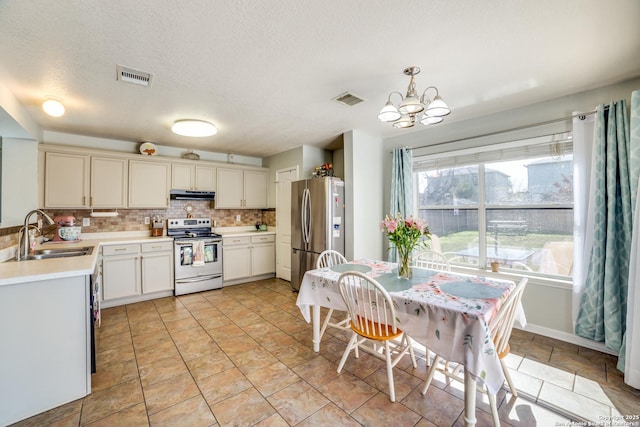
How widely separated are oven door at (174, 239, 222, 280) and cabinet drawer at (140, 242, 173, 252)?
0.10 m

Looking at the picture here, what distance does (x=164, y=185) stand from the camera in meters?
4.39

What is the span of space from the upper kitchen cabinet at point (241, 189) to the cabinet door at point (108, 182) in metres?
1.41

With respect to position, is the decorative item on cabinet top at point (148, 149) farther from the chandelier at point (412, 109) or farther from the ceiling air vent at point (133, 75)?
the chandelier at point (412, 109)

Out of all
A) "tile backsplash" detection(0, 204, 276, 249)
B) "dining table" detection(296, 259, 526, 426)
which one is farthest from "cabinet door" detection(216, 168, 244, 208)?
"dining table" detection(296, 259, 526, 426)

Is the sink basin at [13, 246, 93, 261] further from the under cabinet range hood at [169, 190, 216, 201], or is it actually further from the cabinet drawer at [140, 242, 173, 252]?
the under cabinet range hood at [169, 190, 216, 201]

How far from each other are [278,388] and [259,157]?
182 inches

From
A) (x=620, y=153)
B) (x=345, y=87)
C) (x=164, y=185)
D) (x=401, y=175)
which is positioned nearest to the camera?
(x=620, y=153)

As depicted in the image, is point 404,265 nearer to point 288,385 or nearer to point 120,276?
point 288,385

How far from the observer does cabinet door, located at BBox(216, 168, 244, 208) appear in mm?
4969

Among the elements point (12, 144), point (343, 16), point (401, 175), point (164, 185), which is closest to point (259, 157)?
point (164, 185)

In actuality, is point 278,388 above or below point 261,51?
below

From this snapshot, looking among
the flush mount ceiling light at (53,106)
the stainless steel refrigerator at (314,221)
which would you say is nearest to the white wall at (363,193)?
the stainless steel refrigerator at (314,221)

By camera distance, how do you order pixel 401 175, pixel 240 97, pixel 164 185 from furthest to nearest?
pixel 164 185
pixel 401 175
pixel 240 97

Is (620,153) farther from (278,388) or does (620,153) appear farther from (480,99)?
(278,388)
